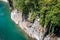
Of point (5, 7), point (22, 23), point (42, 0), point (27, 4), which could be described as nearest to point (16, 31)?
point (22, 23)

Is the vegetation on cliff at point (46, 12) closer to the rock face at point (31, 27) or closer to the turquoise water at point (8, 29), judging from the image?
the rock face at point (31, 27)

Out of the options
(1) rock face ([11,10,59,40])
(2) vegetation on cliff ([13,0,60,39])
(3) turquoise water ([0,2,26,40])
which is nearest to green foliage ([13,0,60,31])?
(2) vegetation on cliff ([13,0,60,39])

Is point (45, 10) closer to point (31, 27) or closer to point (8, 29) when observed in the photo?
point (31, 27)

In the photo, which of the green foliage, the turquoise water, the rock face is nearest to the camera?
the green foliage

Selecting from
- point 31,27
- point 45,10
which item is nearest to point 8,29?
point 31,27

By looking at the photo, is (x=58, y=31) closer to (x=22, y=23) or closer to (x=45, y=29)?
(x=45, y=29)

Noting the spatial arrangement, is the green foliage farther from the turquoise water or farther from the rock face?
the turquoise water
